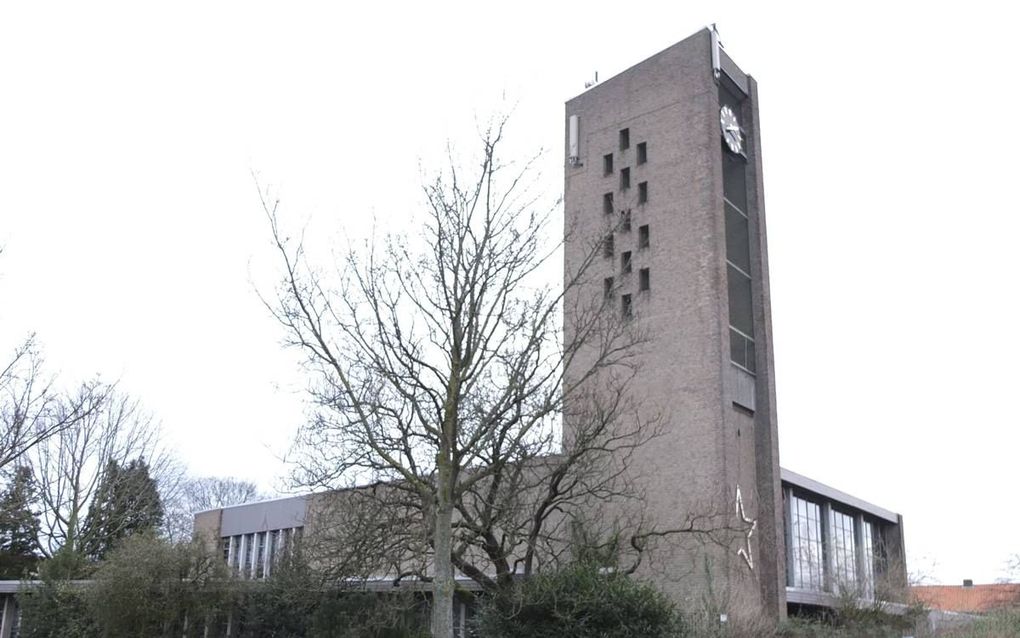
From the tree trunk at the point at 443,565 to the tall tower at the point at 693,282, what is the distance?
14.9 metres

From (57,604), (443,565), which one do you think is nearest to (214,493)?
(57,604)

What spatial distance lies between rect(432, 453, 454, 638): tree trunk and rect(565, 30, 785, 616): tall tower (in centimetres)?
1494

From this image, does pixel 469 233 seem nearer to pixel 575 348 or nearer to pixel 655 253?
→ pixel 575 348

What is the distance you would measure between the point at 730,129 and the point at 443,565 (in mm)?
26144

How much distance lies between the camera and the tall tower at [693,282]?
32812 mm

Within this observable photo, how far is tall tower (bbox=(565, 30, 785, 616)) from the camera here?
32.8 m

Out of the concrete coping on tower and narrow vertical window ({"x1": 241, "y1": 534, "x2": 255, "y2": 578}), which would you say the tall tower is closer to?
the concrete coping on tower

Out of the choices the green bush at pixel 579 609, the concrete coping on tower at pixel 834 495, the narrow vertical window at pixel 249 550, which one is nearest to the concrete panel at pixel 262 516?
the narrow vertical window at pixel 249 550

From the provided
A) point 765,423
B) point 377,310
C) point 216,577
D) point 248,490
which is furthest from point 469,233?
point 248,490

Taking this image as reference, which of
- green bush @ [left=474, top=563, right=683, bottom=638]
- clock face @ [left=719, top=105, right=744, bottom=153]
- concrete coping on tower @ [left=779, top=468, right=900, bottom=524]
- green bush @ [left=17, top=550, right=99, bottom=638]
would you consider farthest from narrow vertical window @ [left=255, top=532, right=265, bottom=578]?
green bush @ [left=474, top=563, right=683, bottom=638]

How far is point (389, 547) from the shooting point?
20094mm

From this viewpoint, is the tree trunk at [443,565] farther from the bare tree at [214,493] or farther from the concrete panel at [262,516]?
the bare tree at [214,493]

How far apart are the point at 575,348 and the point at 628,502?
46.9 ft

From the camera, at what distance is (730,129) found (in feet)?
125
